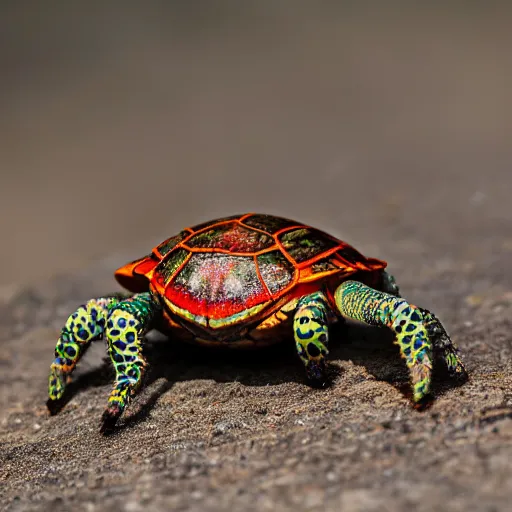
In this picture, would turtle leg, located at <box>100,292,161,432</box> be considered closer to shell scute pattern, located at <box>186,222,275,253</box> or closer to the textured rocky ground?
the textured rocky ground

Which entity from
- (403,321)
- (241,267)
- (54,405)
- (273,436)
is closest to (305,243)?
(241,267)

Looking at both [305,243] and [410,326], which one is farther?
[305,243]

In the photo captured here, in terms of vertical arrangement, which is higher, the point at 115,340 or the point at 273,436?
the point at 115,340

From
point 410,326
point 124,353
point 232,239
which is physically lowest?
point 410,326

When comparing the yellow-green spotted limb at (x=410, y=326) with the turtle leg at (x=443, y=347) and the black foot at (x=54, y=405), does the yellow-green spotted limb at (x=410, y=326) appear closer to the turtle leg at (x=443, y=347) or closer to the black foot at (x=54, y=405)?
the turtle leg at (x=443, y=347)

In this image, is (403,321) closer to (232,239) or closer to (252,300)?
(252,300)
